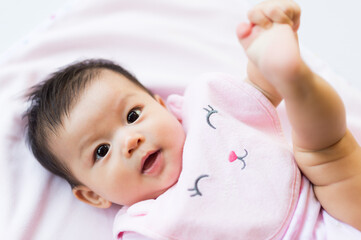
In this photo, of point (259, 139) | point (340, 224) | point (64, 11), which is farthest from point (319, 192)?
point (64, 11)

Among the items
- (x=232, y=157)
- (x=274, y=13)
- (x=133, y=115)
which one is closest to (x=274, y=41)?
(x=274, y=13)

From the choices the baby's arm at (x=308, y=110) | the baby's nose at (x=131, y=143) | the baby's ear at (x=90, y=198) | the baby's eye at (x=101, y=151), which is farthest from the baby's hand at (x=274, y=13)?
the baby's ear at (x=90, y=198)

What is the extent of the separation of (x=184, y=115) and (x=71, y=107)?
305mm

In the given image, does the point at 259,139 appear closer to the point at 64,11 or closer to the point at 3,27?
the point at 64,11

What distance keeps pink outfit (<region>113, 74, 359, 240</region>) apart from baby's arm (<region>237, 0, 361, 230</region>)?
0.05 meters

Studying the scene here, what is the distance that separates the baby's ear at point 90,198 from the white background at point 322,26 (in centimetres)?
78

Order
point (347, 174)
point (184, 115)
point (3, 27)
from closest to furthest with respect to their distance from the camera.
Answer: point (347, 174) → point (184, 115) → point (3, 27)

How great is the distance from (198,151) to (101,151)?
25 cm

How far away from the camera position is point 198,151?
38.6 inches

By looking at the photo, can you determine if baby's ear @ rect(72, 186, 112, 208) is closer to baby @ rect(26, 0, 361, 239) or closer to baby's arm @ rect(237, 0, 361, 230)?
baby @ rect(26, 0, 361, 239)

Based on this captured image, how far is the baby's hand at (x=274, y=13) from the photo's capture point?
2.62ft

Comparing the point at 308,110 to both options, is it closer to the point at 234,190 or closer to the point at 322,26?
the point at 234,190

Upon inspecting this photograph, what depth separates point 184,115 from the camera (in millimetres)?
1132

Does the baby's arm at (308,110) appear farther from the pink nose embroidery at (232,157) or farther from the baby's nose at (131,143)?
the baby's nose at (131,143)
